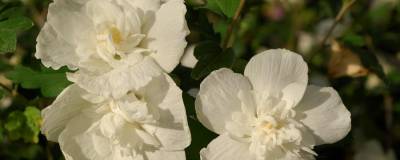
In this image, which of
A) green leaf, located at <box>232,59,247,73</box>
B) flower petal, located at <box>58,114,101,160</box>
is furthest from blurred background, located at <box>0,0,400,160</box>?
Answer: flower petal, located at <box>58,114,101,160</box>

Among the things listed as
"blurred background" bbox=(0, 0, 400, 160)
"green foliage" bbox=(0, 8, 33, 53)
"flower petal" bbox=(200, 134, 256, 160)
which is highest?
"green foliage" bbox=(0, 8, 33, 53)

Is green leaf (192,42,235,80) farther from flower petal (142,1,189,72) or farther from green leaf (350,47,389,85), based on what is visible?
green leaf (350,47,389,85)

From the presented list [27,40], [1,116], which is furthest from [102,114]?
[27,40]

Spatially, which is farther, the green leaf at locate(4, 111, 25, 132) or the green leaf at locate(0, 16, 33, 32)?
the green leaf at locate(4, 111, 25, 132)

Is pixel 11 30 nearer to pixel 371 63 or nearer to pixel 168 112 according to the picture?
pixel 168 112

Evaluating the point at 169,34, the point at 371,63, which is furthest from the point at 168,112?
the point at 371,63

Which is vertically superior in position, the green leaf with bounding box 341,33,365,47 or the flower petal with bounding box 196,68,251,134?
the flower petal with bounding box 196,68,251,134
